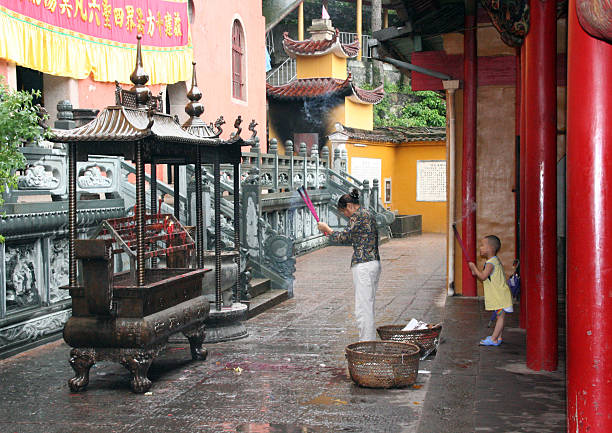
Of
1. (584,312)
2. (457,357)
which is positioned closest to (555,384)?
(457,357)

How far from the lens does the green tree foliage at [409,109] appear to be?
3506cm

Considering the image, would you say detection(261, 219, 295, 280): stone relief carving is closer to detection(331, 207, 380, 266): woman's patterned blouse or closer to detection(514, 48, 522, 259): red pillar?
detection(514, 48, 522, 259): red pillar

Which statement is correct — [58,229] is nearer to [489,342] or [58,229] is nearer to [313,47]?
[489,342]

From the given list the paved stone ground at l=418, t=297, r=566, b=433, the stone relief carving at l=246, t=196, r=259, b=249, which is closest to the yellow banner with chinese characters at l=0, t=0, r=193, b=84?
the stone relief carving at l=246, t=196, r=259, b=249

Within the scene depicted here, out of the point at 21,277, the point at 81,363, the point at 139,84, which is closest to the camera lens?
the point at 81,363

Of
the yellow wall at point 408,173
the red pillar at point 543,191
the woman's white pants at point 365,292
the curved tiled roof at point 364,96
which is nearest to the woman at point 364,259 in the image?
the woman's white pants at point 365,292

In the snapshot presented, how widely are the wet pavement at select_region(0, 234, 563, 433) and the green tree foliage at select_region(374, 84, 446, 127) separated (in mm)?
27082

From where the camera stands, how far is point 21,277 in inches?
294

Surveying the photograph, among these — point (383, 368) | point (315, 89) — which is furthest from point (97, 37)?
point (315, 89)

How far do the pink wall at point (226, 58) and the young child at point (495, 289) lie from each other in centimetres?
1061

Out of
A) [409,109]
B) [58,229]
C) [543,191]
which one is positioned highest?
[409,109]

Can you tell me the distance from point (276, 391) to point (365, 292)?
1363 millimetres

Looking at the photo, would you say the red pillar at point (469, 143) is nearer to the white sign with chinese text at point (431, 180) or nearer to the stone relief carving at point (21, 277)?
the stone relief carving at point (21, 277)

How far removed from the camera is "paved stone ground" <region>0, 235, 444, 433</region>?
5.08m
